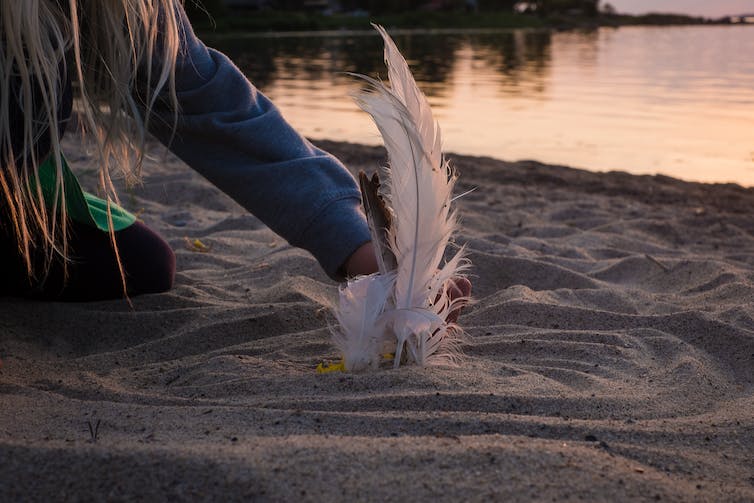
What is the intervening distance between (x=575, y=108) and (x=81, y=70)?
7969mm

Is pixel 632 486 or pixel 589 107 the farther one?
pixel 589 107

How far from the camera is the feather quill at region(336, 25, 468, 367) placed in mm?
1875

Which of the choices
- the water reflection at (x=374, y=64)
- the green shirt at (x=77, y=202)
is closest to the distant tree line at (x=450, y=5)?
the water reflection at (x=374, y=64)

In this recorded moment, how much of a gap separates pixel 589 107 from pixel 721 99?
5.60 ft

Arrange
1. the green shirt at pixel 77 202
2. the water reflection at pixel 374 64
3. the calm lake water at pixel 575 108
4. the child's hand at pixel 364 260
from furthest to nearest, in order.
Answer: the water reflection at pixel 374 64 < the calm lake water at pixel 575 108 < the green shirt at pixel 77 202 < the child's hand at pixel 364 260

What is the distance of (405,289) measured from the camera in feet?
6.34

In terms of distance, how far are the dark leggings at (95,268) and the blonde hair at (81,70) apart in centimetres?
68

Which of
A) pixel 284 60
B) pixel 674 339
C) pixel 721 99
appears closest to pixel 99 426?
pixel 674 339

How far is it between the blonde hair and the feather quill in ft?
1.75

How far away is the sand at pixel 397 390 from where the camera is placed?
1.40 m

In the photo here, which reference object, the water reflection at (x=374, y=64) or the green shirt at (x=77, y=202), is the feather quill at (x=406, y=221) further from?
the water reflection at (x=374, y=64)

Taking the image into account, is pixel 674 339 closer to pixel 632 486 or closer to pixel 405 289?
pixel 405 289

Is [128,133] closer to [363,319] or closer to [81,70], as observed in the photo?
[81,70]

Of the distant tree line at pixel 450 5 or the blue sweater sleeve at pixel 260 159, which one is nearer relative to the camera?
the blue sweater sleeve at pixel 260 159
